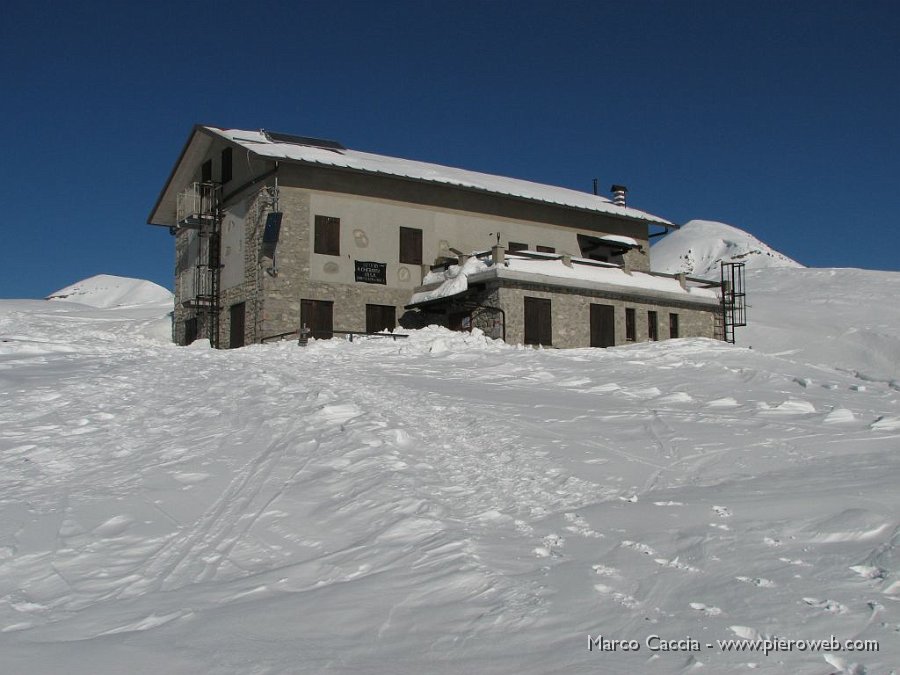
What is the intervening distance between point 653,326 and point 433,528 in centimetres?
2529

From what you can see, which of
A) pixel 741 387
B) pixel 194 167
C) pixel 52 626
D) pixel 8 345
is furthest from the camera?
pixel 194 167

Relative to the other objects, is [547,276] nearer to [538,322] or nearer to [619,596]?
[538,322]

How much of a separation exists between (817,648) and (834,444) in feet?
20.7

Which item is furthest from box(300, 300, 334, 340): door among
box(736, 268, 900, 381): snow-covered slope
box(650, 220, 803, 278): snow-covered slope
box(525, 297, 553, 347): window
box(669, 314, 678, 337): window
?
box(650, 220, 803, 278): snow-covered slope

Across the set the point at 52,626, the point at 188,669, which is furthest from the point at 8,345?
the point at 188,669

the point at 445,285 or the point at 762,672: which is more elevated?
the point at 445,285

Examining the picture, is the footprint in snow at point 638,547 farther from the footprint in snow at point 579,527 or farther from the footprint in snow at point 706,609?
the footprint in snow at point 706,609

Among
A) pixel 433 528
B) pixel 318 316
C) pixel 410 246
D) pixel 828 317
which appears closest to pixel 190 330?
pixel 318 316

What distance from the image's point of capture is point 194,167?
3300 cm

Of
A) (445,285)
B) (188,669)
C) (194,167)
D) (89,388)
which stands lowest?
(188,669)

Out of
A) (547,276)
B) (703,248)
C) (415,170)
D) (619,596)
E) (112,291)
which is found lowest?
(619,596)

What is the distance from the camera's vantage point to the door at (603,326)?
28.8 meters

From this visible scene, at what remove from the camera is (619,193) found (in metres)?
39.1

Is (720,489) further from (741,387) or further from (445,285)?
(445,285)
